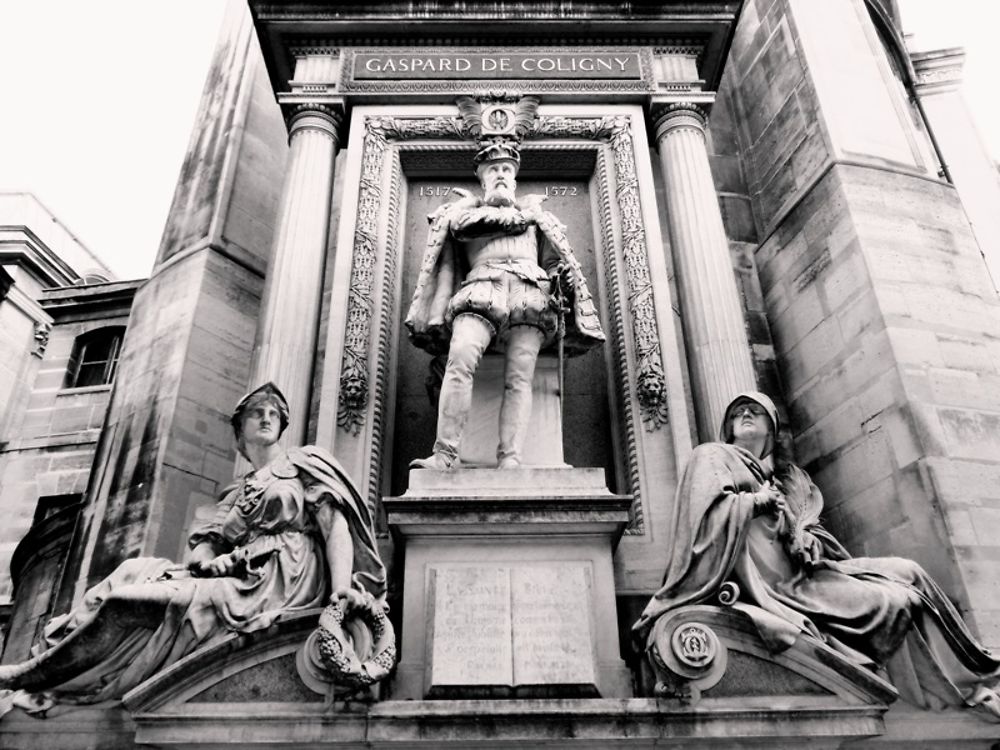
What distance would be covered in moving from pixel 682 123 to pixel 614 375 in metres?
3.41

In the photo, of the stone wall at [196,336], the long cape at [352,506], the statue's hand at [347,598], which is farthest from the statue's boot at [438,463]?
the stone wall at [196,336]

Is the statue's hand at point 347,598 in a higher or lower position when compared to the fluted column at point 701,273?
lower

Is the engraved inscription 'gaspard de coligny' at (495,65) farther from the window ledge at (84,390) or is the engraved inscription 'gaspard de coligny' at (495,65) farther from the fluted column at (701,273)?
the window ledge at (84,390)

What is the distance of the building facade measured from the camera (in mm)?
5891

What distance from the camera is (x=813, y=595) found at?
6.46 metres

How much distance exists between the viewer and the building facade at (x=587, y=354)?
19.3ft

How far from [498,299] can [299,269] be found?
278 cm

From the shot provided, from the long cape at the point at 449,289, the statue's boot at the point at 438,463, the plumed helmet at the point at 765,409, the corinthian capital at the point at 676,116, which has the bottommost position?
the statue's boot at the point at 438,463

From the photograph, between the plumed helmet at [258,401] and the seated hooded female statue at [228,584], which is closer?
the seated hooded female statue at [228,584]

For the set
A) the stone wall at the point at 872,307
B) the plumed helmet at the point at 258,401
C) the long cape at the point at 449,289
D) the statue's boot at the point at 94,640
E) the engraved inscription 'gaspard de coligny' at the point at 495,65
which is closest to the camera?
the statue's boot at the point at 94,640

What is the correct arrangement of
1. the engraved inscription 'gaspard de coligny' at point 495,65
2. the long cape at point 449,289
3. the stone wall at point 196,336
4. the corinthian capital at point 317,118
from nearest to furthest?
the long cape at point 449,289
the stone wall at point 196,336
the corinthian capital at point 317,118
the engraved inscription 'gaspard de coligny' at point 495,65

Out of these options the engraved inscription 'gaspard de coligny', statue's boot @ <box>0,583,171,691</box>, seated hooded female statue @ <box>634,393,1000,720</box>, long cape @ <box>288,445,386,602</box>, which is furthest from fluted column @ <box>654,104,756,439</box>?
statue's boot @ <box>0,583,171,691</box>

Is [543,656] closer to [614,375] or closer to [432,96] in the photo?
[614,375]

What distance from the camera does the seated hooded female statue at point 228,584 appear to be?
5.99 meters
